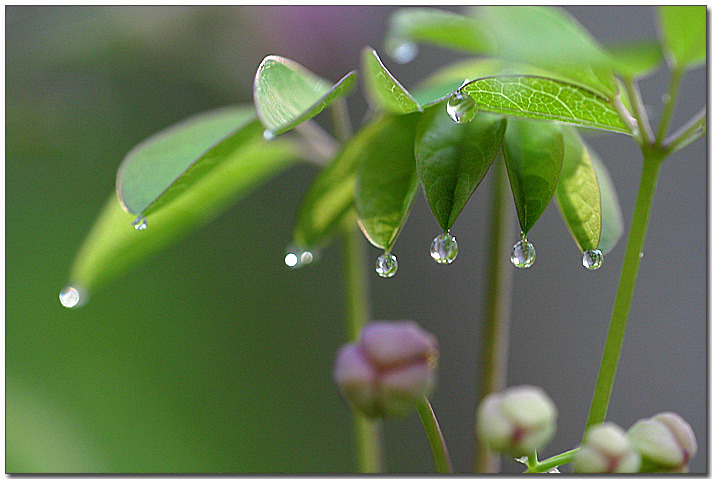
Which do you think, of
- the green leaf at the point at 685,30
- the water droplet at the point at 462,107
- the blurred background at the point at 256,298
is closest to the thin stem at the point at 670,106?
the green leaf at the point at 685,30

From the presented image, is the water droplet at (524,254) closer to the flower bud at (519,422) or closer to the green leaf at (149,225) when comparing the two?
the flower bud at (519,422)

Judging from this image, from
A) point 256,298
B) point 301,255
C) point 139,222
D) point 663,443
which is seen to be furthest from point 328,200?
point 256,298

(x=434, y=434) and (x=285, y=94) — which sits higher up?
(x=285, y=94)

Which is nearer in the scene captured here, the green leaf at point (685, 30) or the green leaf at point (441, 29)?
the green leaf at point (685, 30)

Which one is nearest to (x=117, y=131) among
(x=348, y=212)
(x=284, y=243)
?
(x=284, y=243)

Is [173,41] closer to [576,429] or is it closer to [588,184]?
[588,184]

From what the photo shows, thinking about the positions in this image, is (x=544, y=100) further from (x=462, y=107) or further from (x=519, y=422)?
(x=519, y=422)
